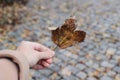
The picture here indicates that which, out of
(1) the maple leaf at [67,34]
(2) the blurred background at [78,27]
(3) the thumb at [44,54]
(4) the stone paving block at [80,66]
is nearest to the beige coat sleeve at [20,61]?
(3) the thumb at [44,54]

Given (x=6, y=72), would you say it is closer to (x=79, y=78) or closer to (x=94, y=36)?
(x=79, y=78)

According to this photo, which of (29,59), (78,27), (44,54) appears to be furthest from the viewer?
(78,27)

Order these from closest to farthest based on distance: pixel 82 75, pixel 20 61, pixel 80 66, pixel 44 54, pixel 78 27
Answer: pixel 20 61 → pixel 44 54 → pixel 82 75 → pixel 80 66 → pixel 78 27

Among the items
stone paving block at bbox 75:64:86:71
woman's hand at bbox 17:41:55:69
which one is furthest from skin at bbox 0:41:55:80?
stone paving block at bbox 75:64:86:71

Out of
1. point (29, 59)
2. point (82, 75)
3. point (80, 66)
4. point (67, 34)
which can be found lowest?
point (29, 59)

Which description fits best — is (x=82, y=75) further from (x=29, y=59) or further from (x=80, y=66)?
(x=29, y=59)

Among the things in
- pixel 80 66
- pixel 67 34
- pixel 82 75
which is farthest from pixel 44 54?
pixel 80 66

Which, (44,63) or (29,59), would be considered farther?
(44,63)

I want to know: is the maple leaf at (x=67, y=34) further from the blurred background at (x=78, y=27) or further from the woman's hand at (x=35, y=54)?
the blurred background at (x=78, y=27)
